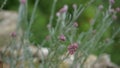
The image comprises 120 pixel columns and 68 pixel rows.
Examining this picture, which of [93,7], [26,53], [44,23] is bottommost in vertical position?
[26,53]

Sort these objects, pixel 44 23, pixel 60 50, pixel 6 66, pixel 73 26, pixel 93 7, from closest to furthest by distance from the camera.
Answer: pixel 60 50 < pixel 73 26 < pixel 6 66 < pixel 44 23 < pixel 93 7

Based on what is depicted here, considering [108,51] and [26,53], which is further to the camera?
[108,51]

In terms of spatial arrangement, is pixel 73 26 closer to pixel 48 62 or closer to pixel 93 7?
pixel 48 62

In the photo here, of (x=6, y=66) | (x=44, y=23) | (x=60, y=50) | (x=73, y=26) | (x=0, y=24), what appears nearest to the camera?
(x=60, y=50)

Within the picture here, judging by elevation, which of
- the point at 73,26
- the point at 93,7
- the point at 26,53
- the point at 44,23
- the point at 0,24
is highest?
the point at 93,7

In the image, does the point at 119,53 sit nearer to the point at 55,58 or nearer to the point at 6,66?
the point at 6,66

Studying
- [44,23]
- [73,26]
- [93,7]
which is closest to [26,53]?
[73,26]

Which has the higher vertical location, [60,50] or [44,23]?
[44,23]

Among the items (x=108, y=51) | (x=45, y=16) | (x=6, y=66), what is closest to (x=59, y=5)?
(x=45, y=16)

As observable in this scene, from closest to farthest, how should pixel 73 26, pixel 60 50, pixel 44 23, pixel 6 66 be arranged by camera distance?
pixel 60 50 < pixel 73 26 < pixel 6 66 < pixel 44 23
